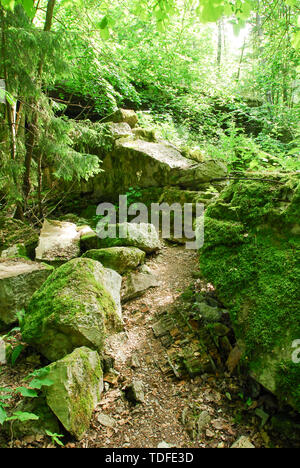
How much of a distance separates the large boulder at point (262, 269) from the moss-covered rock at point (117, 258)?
1.73 meters

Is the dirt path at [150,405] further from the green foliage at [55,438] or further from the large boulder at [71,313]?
the large boulder at [71,313]

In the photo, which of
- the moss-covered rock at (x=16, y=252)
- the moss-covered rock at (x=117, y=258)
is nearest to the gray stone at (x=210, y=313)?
the moss-covered rock at (x=117, y=258)

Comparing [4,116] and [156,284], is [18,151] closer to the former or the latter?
[4,116]

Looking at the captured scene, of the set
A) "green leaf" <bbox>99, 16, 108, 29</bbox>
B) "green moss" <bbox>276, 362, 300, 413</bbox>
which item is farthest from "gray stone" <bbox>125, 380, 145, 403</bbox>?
"green leaf" <bbox>99, 16, 108, 29</bbox>

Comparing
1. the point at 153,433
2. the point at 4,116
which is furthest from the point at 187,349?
the point at 4,116

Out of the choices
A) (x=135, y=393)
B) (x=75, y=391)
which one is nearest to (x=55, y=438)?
(x=75, y=391)

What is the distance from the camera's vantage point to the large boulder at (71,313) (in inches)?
118

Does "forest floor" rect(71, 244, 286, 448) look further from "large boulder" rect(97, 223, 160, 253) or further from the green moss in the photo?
"large boulder" rect(97, 223, 160, 253)

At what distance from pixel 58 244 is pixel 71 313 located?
9.47 feet

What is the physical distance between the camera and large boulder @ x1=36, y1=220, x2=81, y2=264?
5.34 metres

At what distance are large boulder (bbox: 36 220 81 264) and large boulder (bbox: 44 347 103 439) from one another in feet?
9.61
